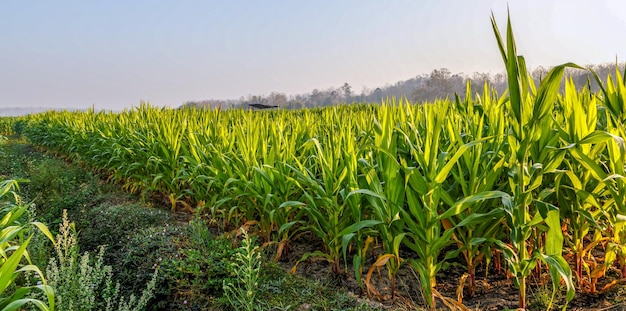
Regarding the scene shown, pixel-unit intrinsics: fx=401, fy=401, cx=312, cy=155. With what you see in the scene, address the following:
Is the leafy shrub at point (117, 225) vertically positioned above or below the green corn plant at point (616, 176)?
below

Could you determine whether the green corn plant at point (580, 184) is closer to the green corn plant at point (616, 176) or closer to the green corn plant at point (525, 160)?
the green corn plant at point (616, 176)

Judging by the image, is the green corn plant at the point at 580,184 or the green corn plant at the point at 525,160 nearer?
the green corn plant at the point at 525,160

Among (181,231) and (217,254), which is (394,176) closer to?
(217,254)

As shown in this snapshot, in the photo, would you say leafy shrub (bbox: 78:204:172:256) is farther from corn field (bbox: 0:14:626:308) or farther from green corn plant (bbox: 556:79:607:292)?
green corn plant (bbox: 556:79:607:292)

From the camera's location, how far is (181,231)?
128 inches

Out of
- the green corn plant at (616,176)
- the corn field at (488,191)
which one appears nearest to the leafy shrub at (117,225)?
the corn field at (488,191)

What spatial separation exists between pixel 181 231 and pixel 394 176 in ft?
6.57

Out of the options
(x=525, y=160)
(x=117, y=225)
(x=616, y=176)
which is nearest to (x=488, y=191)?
(x=525, y=160)

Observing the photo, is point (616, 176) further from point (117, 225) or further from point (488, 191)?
point (117, 225)

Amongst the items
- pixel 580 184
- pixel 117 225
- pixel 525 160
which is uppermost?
pixel 525 160

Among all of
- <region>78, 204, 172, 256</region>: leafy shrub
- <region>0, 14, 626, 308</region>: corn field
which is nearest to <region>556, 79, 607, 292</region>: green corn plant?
<region>0, 14, 626, 308</region>: corn field

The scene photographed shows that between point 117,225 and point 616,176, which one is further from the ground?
point 616,176

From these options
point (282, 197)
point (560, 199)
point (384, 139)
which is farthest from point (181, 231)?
point (560, 199)

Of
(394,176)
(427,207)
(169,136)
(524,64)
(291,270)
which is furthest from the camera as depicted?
(169,136)
